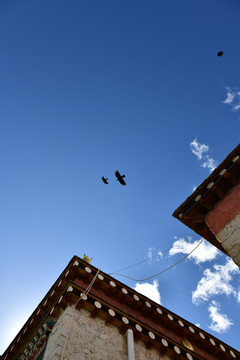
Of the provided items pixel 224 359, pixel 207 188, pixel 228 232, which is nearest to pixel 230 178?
pixel 207 188

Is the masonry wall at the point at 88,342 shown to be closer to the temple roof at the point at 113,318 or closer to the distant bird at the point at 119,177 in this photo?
the temple roof at the point at 113,318

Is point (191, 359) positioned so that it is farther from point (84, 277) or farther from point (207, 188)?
point (207, 188)

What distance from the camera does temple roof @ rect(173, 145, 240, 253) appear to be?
6.09 m

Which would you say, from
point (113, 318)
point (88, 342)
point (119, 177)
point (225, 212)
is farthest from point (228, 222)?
point (119, 177)

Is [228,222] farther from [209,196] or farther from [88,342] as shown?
[88,342]

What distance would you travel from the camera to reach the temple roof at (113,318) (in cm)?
765

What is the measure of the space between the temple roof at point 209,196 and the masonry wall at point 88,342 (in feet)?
11.3

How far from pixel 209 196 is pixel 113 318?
411 centimetres

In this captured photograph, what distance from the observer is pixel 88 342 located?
6930 millimetres

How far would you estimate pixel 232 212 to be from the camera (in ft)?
19.1

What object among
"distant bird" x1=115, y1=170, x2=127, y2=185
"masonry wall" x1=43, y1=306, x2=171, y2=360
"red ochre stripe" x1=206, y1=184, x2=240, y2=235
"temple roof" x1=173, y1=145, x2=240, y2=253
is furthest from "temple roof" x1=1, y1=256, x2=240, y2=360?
"red ochre stripe" x1=206, y1=184, x2=240, y2=235

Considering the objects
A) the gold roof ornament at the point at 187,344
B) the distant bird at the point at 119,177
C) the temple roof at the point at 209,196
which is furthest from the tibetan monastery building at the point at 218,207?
the gold roof ornament at the point at 187,344

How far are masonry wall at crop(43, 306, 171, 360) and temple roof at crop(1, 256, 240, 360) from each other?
0.19 meters

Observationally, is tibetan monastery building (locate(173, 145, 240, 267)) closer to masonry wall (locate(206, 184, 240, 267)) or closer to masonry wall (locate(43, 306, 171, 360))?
masonry wall (locate(206, 184, 240, 267))
